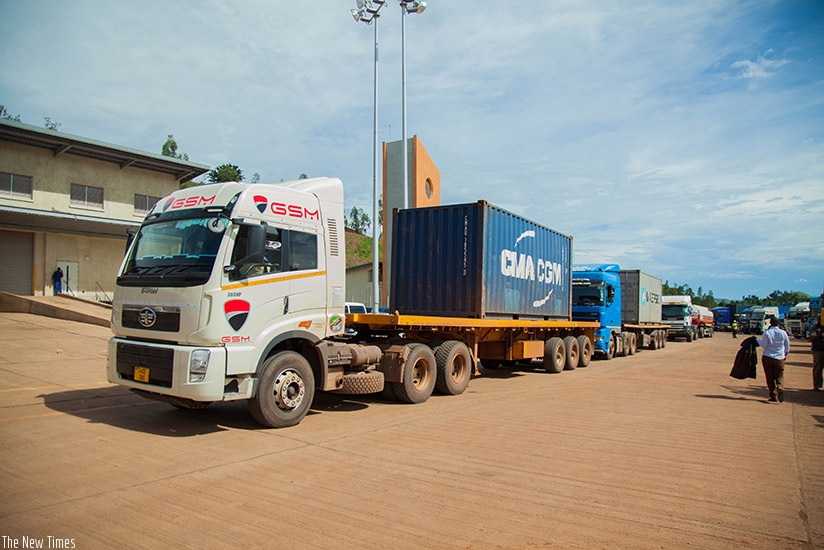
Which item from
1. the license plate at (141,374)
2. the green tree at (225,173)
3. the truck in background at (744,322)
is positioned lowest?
the truck in background at (744,322)

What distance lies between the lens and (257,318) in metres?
6.68

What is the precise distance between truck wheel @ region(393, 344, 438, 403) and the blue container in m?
1.93

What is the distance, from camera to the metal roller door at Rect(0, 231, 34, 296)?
22.3 meters

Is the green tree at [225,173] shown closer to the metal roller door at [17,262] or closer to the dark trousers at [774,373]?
the metal roller door at [17,262]

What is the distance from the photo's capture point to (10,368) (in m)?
10.9

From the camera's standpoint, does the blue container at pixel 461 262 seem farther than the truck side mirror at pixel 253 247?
Yes

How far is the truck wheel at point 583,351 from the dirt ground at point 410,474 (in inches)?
283

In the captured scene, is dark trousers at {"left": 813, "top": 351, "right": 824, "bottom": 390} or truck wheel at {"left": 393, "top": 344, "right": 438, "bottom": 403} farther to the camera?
dark trousers at {"left": 813, "top": 351, "right": 824, "bottom": 390}

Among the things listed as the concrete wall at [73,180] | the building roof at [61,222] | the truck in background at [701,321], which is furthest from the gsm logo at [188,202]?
the truck in background at [701,321]

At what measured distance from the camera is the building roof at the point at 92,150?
21422 mm

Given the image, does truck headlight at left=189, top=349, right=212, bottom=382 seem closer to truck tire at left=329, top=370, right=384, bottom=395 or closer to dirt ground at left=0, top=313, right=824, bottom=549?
dirt ground at left=0, top=313, right=824, bottom=549

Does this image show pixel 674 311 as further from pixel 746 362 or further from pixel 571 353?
pixel 746 362

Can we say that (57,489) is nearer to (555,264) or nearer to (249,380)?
(249,380)

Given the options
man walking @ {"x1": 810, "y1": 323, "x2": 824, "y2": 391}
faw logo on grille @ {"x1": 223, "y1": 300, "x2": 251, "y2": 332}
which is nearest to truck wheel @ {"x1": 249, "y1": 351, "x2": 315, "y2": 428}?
faw logo on grille @ {"x1": 223, "y1": 300, "x2": 251, "y2": 332}
